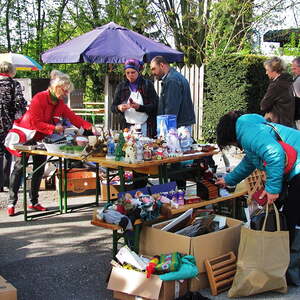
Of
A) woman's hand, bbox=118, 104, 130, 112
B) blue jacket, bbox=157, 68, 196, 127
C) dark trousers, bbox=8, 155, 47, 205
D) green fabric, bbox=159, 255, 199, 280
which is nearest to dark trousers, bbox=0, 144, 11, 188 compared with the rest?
dark trousers, bbox=8, 155, 47, 205

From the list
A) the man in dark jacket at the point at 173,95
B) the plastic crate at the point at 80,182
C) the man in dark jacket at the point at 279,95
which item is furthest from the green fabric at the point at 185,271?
the man in dark jacket at the point at 279,95

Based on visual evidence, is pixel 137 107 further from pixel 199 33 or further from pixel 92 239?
pixel 199 33

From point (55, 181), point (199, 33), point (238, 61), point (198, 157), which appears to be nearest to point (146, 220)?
point (198, 157)

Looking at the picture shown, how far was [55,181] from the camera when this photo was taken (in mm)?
7270

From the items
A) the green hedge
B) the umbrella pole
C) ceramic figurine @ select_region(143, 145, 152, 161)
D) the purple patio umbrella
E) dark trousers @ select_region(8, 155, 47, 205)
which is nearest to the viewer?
ceramic figurine @ select_region(143, 145, 152, 161)

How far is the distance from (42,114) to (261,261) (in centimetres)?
308

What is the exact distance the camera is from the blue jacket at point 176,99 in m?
5.79

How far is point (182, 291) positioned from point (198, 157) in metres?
1.66

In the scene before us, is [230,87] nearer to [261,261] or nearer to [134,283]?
[261,261]

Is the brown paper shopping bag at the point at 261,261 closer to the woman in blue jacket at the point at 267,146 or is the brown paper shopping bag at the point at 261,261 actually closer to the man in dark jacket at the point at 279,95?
the woman in blue jacket at the point at 267,146

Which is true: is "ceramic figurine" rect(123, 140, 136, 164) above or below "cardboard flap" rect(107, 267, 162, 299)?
above

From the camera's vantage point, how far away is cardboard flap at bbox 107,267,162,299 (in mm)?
3408

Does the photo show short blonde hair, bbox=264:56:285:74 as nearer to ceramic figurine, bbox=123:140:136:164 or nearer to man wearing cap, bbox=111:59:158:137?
man wearing cap, bbox=111:59:158:137

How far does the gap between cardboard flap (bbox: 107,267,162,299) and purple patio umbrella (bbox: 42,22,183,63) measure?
5.12 meters
